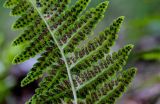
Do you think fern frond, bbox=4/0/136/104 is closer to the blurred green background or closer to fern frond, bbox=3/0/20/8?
fern frond, bbox=3/0/20/8

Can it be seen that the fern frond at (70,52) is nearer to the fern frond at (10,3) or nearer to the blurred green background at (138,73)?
the fern frond at (10,3)

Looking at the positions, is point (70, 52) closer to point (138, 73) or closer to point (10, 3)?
point (10, 3)

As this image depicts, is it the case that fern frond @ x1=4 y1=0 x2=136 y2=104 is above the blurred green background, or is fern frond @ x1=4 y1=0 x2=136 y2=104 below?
below

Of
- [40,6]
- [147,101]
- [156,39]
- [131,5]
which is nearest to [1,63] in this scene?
[147,101]

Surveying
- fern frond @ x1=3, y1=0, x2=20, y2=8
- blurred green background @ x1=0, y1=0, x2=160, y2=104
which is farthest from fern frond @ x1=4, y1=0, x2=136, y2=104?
blurred green background @ x1=0, y1=0, x2=160, y2=104

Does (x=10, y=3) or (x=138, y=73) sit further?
(x=138, y=73)

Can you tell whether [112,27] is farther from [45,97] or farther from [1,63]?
[1,63]

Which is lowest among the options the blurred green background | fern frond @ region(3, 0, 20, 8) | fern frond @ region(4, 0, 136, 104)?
fern frond @ region(4, 0, 136, 104)

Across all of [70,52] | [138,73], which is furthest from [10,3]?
[138,73]
